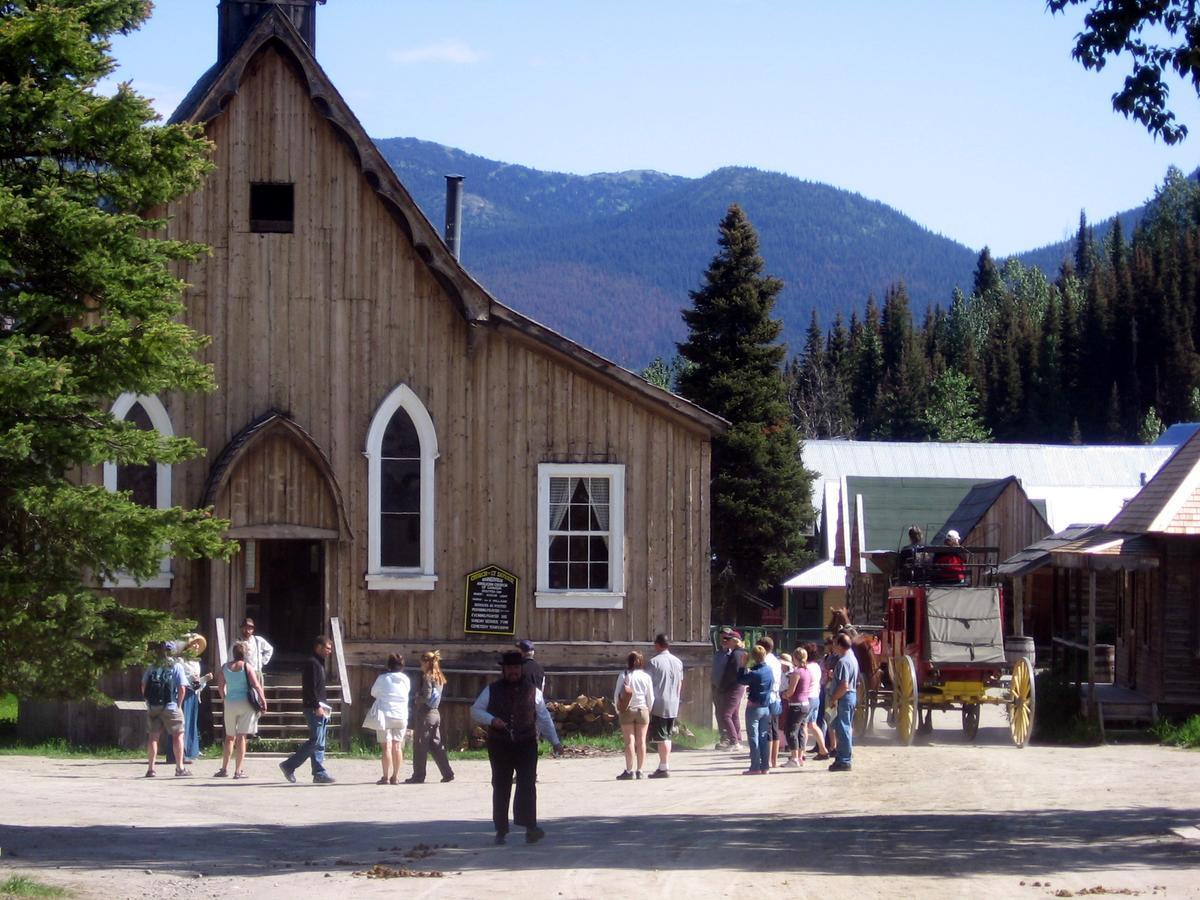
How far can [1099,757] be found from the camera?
23.7m

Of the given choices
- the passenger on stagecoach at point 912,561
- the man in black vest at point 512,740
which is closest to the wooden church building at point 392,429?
the passenger on stagecoach at point 912,561

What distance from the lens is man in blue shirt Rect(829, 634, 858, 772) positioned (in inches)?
863

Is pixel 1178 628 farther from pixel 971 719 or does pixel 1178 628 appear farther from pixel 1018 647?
pixel 971 719

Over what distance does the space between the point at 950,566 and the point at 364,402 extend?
9.24m

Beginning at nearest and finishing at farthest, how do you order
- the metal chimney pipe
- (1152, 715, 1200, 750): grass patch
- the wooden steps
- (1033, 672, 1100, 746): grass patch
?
the wooden steps, (1152, 715, 1200, 750): grass patch, (1033, 672, 1100, 746): grass patch, the metal chimney pipe

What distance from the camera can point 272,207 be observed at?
25.5 metres

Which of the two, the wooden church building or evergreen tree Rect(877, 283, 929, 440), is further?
evergreen tree Rect(877, 283, 929, 440)

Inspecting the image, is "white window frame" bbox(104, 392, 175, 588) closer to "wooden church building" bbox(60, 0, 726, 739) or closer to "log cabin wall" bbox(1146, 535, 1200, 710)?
"wooden church building" bbox(60, 0, 726, 739)

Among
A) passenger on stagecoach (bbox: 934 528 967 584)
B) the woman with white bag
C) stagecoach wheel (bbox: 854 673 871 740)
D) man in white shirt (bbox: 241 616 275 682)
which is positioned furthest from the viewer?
stagecoach wheel (bbox: 854 673 871 740)

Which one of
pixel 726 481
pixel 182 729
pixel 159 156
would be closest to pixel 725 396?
pixel 726 481

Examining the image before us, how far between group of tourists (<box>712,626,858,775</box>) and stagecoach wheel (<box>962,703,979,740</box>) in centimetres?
238

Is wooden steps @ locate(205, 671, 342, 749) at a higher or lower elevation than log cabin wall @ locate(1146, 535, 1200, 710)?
lower

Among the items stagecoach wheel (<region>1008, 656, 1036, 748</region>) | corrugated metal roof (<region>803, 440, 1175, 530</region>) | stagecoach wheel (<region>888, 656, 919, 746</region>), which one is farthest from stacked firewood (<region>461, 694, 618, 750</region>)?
corrugated metal roof (<region>803, 440, 1175, 530</region>)

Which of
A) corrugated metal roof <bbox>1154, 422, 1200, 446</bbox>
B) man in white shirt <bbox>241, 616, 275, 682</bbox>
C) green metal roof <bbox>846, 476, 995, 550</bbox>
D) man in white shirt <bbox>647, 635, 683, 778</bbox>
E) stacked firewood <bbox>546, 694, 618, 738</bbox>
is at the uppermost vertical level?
corrugated metal roof <bbox>1154, 422, 1200, 446</bbox>
